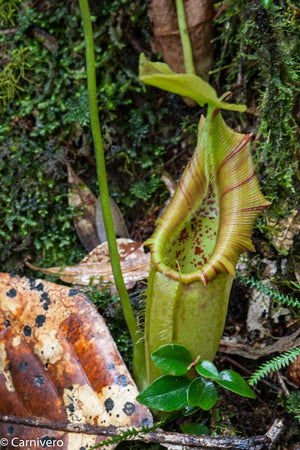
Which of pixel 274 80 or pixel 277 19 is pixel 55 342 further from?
pixel 277 19

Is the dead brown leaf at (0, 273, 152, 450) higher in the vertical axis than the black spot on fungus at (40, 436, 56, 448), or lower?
higher

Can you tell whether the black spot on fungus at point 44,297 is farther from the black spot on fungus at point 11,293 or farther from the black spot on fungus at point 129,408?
the black spot on fungus at point 129,408

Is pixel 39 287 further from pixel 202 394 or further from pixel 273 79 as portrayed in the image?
pixel 273 79

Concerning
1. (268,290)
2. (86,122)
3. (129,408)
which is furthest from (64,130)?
(129,408)

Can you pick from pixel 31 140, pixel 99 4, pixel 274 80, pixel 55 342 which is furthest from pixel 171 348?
pixel 99 4

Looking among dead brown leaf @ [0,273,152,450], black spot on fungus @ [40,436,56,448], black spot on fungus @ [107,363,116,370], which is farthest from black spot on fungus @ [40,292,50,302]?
black spot on fungus @ [40,436,56,448]

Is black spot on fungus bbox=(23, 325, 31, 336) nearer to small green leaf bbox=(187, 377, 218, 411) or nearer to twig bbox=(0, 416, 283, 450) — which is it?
twig bbox=(0, 416, 283, 450)

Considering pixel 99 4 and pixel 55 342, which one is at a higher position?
pixel 99 4
